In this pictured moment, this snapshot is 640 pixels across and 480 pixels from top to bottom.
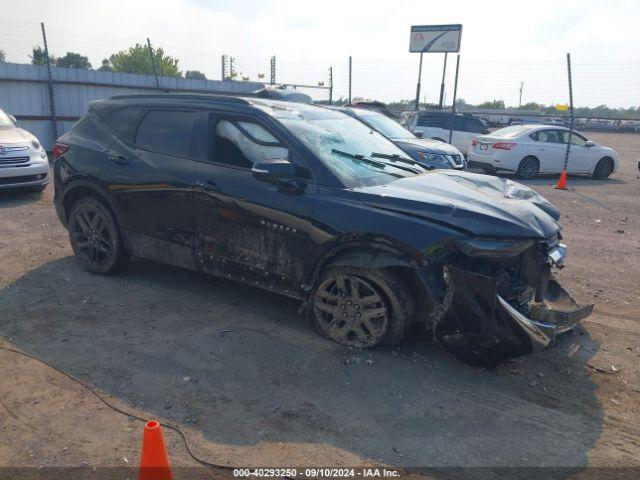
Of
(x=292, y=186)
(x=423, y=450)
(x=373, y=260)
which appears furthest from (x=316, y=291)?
(x=423, y=450)

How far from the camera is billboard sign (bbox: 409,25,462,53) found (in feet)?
72.8

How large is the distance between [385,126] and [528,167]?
18.8ft

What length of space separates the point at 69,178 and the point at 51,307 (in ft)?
4.79

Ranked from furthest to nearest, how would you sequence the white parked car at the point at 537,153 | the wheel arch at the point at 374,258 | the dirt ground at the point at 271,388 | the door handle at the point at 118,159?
the white parked car at the point at 537,153
the door handle at the point at 118,159
the wheel arch at the point at 374,258
the dirt ground at the point at 271,388

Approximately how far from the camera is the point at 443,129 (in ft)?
55.8

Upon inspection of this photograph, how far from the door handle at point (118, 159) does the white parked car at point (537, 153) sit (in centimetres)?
1131

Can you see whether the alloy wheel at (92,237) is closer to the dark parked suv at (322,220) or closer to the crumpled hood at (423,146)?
the dark parked suv at (322,220)

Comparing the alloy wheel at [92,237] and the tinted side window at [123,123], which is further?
the alloy wheel at [92,237]

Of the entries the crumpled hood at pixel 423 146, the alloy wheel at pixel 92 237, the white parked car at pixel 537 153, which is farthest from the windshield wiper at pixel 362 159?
the white parked car at pixel 537 153

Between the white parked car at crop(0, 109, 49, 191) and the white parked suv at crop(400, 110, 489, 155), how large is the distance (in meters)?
11.0

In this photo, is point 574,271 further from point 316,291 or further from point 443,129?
point 443,129

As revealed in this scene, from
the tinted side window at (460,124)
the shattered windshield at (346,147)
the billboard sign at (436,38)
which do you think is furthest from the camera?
the billboard sign at (436,38)

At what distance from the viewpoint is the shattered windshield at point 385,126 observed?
10434 mm

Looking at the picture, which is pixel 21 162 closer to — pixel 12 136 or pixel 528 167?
pixel 12 136
